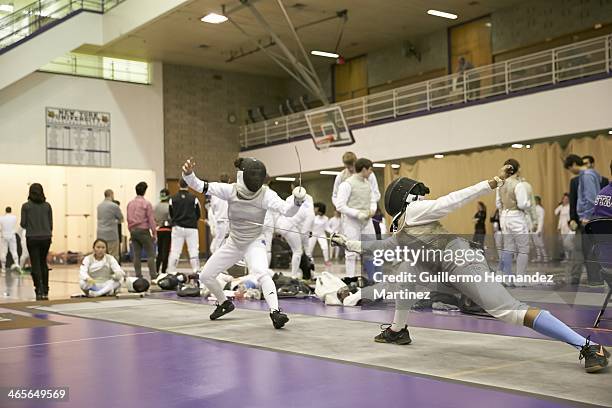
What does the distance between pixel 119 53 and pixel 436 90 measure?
9.73 meters

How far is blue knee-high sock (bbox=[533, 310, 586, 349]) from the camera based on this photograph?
3.74m

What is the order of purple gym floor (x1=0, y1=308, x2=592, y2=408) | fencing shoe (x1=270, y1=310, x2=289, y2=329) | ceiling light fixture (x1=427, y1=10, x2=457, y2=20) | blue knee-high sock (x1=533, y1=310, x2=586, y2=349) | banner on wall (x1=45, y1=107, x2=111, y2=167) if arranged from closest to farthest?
purple gym floor (x1=0, y1=308, x2=592, y2=408)
blue knee-high sock (x1=533, y1=310, x2=586, y2=349)
fencing shoe (x1=270, y1=310, x2=289, y2=329)
ceiling light fixture (x1=427, y1=10, x2=457, y2=20)
banner on wall (x1=45, y1=107, x2=111, y2=167)

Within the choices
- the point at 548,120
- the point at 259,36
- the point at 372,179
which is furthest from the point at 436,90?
the point at 372,179

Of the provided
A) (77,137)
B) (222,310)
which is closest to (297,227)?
(222,310)

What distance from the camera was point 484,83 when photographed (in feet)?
51.5

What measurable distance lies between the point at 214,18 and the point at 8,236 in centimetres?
716

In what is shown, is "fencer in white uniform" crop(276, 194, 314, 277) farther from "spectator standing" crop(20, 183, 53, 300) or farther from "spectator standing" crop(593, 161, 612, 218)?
"spectator standing" crop(593, 161, 612, 218)

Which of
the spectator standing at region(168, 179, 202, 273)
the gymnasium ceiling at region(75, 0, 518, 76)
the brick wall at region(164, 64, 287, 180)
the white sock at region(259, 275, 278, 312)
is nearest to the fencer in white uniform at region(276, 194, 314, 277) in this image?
the spectator standing at region(168, 179, 202, 273)

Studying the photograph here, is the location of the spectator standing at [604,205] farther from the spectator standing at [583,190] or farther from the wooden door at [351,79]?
the wooden door at [351,79]

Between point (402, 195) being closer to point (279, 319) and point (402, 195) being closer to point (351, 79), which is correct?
point (279, 319)

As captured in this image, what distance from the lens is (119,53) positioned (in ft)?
66.7

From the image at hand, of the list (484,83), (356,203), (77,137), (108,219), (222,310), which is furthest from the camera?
(77,137)

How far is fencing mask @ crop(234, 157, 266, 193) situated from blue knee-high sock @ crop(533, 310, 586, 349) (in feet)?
8.83

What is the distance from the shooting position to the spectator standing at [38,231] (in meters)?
8.45
